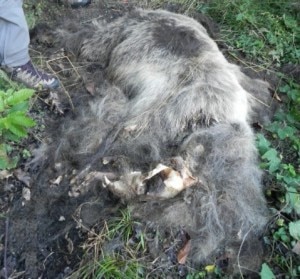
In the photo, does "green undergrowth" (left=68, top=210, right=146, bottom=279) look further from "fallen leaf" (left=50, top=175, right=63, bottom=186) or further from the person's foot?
the person's foot

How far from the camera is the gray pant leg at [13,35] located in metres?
3.56

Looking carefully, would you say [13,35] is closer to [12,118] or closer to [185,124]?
[12,118]

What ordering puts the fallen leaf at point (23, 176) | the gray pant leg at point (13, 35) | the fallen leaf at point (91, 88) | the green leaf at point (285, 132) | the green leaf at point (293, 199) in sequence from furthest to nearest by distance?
1. the fallen leaf at point (91, 88)
2. the gray pant leg at point (13, 35)
3. the green leaf at point (285, 132)
4. the fallen leaf at point (23, 176)
5. the green leaf at point (293, 199)

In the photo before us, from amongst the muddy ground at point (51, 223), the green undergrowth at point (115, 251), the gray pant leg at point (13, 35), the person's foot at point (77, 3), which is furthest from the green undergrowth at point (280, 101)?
the gray pant leg at point (13, 35)

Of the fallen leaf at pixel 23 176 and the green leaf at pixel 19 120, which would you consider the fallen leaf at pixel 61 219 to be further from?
the green leaf at pixel 19 120

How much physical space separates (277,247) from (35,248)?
1.39m

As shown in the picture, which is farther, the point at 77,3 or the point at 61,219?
the point at 77,3

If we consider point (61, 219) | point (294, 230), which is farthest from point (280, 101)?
point (61, 219)

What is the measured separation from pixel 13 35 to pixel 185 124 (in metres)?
1.56

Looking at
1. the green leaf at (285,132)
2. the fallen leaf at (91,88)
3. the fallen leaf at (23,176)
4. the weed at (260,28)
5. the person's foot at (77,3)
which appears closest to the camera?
the fallen leaf at (23,176)

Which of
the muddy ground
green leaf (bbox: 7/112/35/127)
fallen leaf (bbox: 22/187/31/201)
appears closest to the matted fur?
the muddy ground

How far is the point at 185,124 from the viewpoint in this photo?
3100 millimetres

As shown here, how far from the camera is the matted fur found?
273cm

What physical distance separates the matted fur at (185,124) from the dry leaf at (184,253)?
30 mm
